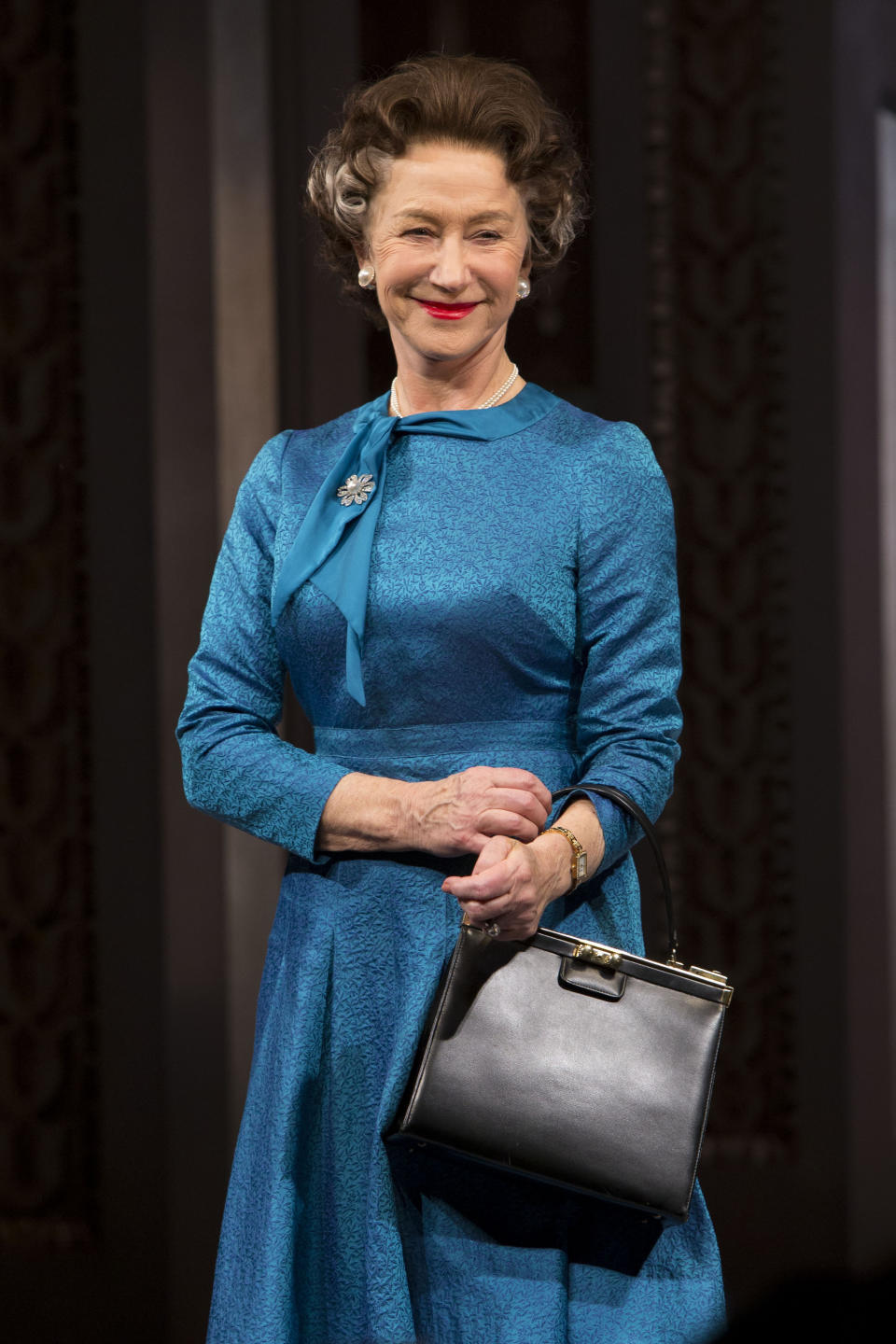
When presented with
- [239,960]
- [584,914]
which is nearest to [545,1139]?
[584,914]

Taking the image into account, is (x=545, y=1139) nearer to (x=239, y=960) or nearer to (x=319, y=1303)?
(x=319, y=1303)

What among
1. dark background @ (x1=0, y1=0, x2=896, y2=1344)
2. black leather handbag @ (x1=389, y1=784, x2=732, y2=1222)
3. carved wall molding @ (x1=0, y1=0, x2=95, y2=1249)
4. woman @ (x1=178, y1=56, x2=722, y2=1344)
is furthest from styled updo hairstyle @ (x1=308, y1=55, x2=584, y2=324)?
carved wall molding @ (x1=0, y1=0, x2=95, y2=1249)

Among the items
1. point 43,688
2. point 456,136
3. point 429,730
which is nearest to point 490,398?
point 456,136

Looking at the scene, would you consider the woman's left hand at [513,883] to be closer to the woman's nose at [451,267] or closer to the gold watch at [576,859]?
the gold watch at [576,859]

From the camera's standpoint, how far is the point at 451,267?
4.93ft

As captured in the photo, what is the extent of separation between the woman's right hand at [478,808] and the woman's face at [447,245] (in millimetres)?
445

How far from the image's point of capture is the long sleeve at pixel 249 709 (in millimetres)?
1461

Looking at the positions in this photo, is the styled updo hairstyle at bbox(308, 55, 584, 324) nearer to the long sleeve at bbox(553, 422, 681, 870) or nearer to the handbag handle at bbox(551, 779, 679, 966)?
the long sleeve at bbox(553, 422, 681, 870)

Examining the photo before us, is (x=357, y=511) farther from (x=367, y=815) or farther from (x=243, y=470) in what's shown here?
(x=243, y=470)

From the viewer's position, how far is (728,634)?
123 inches

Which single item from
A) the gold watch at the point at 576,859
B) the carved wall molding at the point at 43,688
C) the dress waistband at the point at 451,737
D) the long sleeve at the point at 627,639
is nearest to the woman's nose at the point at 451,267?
the long sleeve at the point at 627,639

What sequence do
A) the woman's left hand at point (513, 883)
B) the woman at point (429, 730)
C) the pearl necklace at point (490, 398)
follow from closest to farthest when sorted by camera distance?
1. the woman's left hand at point (513, 883)
2. the woman at point (429, 730)
3. the pearl necklace at point (490, 398)

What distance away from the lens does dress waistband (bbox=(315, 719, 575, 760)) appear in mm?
1490

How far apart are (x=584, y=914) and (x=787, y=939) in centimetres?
173
